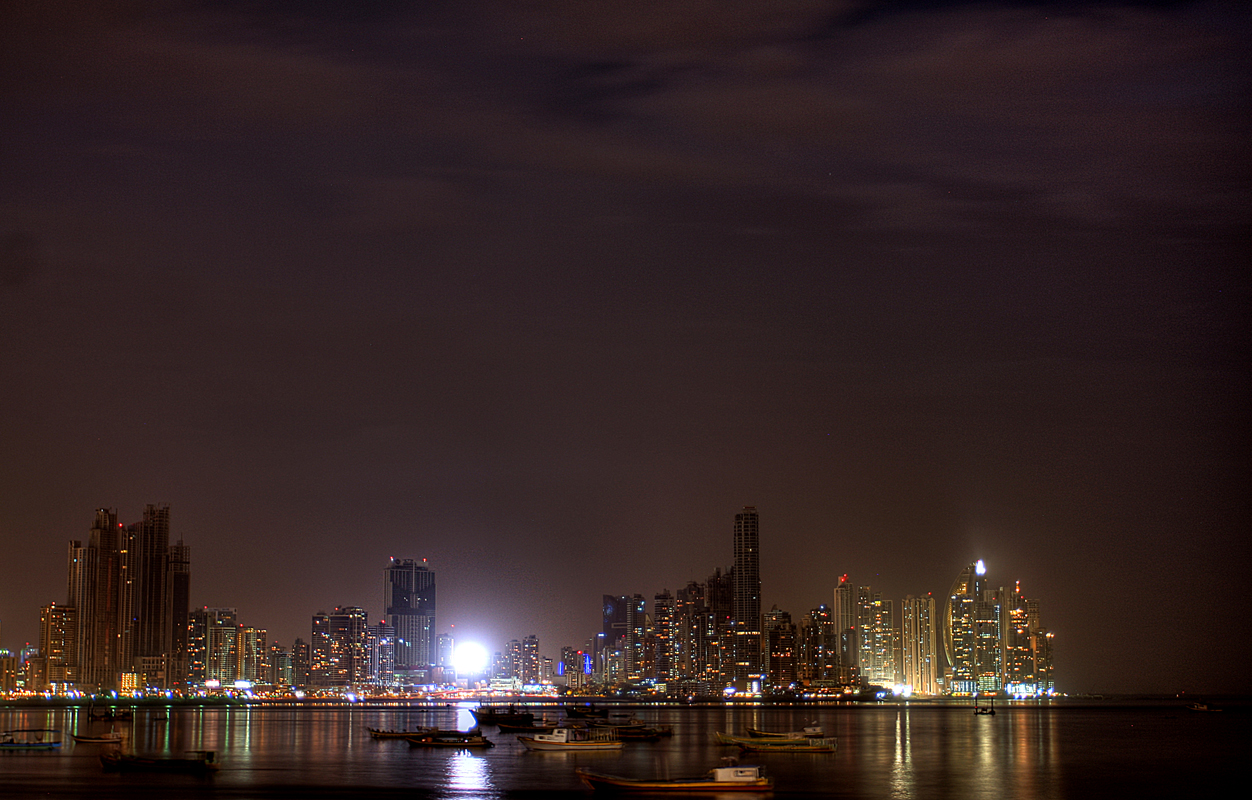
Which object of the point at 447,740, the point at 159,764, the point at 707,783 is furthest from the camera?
the point at 447,740

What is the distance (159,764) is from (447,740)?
31155 millimetres

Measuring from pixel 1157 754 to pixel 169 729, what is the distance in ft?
326

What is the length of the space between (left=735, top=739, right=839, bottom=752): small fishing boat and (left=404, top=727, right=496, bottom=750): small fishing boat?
19.7 meters

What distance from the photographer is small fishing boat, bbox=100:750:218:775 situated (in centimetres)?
6962

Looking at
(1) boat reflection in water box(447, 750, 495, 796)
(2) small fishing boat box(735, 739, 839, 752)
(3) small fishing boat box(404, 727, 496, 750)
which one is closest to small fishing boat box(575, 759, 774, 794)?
(1) boat reflection in water box(447, 750, 495, 796)

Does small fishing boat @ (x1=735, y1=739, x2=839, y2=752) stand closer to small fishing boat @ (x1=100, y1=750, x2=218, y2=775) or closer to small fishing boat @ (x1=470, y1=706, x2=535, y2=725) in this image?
small fishing boat @ (x1=100, y1=750, x2=218, y2=775)

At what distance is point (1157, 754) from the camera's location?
306 ft

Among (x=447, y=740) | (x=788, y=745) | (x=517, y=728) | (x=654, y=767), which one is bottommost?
(x=517, y=728)

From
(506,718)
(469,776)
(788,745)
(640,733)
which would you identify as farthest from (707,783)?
(506,718)

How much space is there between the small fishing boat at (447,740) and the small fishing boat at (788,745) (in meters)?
19.7

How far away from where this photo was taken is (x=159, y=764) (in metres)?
71.8

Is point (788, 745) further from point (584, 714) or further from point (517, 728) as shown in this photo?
point (584, 714)

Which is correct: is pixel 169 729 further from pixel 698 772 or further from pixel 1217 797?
pixel 1217 797

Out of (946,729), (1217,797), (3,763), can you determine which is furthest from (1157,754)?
(3,763)
